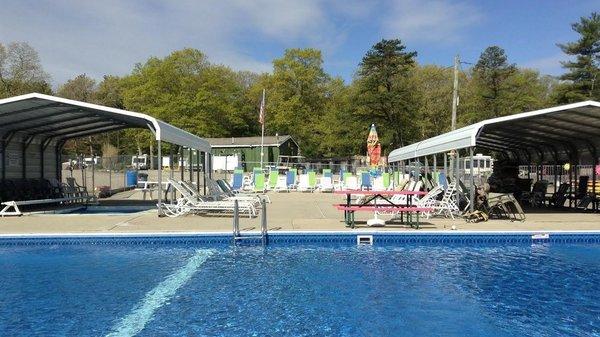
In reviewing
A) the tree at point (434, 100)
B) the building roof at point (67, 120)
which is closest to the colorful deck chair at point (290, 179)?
the building roof at point (67, 120)

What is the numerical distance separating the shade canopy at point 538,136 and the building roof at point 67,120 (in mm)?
7273

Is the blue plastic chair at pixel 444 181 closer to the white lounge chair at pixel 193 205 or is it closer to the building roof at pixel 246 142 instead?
the white lounge chair at pixel 193 205

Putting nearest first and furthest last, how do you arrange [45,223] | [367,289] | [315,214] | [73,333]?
1. [73,333]
2. [367,289]
3. [45,223]
4. [315,214]

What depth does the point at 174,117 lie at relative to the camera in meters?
50.5

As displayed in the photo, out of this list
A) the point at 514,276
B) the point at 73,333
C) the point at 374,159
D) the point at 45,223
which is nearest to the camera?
the point at 73,333

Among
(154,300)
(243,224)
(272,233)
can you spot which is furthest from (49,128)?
(154,300)

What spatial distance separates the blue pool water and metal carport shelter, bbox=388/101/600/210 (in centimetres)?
347

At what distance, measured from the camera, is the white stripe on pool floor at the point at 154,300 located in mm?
5332

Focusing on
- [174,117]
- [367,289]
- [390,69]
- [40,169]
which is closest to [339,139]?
[390,69]

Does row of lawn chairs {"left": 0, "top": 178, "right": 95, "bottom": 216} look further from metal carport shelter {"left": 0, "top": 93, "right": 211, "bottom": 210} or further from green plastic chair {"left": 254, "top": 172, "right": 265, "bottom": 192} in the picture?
green plastic chair {"left": 254, "top": 172, "right": 265, "bottom": 192}

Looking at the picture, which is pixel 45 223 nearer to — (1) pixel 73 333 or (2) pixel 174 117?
(1) pixel 73 333

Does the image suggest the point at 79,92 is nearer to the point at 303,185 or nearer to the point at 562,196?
the point at 303,185

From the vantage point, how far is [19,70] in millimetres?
44562

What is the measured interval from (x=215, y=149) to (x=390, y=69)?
19.5 meters
